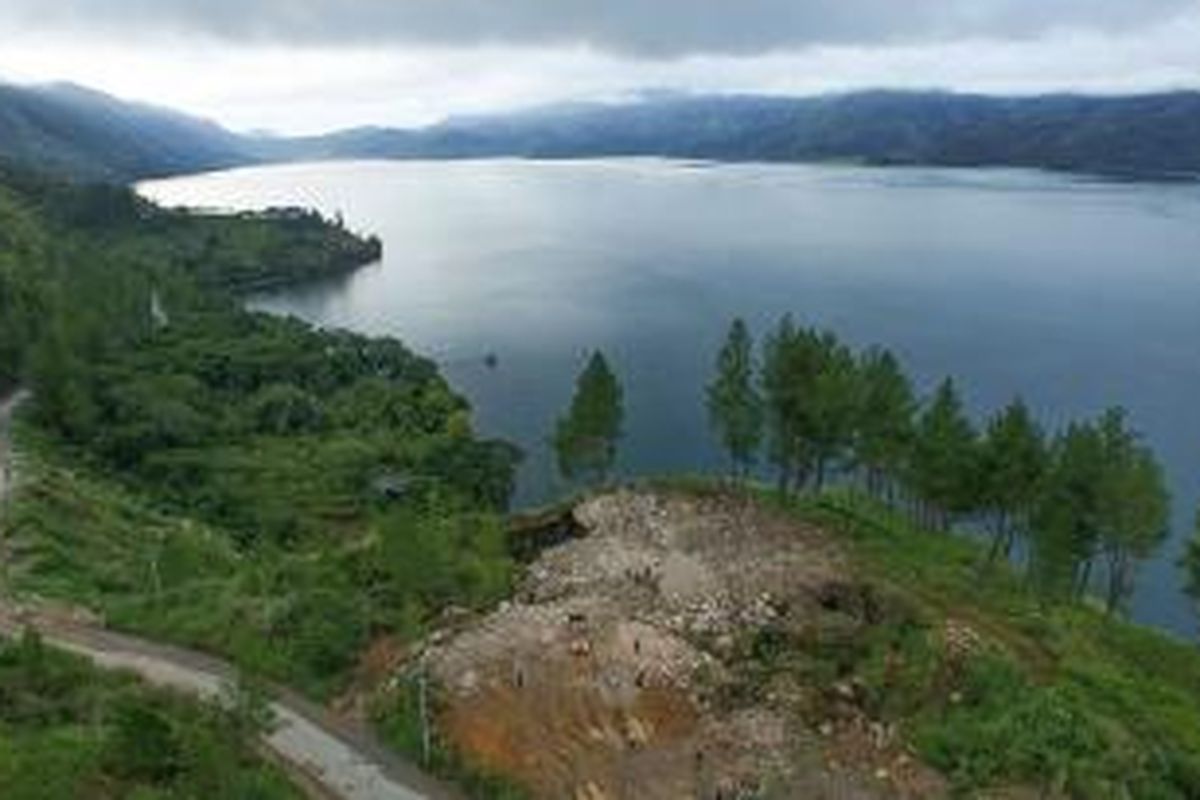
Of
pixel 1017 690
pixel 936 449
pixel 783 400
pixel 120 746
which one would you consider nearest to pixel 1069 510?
pixel 936 449

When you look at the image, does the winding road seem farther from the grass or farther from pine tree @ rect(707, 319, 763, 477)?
pine tree @ rect(707, 319, 763, 477)

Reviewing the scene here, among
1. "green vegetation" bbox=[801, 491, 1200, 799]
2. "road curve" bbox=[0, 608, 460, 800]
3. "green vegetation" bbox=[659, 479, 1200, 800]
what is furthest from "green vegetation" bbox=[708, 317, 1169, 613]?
"road curve" bbox=[0, 608, 460, 800]

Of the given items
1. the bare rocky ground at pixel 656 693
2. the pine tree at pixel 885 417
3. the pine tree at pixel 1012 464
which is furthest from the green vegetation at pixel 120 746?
the pine tree at pixel 885 417

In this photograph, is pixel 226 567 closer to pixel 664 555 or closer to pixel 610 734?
pixel 664 555

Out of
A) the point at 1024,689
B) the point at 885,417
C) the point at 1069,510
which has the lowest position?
the point at 1069,510

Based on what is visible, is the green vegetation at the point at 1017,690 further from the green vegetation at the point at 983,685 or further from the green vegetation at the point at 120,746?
the green vegetation at the point at 120,746

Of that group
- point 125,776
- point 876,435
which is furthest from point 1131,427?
point 125,776

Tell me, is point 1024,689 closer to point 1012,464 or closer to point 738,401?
point 1012,464
